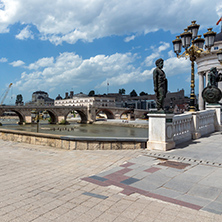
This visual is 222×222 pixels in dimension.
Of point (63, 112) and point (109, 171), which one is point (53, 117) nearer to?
point (63, 112)

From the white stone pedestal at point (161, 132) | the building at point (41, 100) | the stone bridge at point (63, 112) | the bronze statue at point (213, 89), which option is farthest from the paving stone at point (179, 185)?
the building at point (41, 100)

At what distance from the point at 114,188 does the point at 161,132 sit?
402 cm

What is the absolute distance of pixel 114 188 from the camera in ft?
15.2

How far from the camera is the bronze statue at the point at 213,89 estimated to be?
14039 millimetres

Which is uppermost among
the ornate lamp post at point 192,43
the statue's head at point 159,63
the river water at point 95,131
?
the ornate lamp post at point 192,43

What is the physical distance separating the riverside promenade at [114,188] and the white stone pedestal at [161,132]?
666 mm

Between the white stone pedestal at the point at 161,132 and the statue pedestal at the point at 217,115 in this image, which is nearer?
the white stone pedestal at the point at 161,132

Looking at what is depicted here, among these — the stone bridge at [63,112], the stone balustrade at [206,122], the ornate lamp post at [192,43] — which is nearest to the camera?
the ornate lamp post at [192,43]

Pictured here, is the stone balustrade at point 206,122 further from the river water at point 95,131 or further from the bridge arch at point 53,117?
the bridge arch at point 53,117

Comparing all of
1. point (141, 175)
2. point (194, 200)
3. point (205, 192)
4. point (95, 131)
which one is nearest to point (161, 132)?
point (141, 175)

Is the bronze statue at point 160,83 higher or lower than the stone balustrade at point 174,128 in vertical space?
higher

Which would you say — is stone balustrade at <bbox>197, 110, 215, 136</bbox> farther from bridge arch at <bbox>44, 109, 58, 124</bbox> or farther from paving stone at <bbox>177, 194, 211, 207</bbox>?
bridge arch at <bbox>44, 109, 58, 124</bbox>

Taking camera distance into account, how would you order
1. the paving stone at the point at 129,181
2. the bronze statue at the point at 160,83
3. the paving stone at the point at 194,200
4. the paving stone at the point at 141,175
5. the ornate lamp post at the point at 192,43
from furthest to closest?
the ornate lamp post at the point at 192,43 < the bronze statue at the point at 160,83 < the paving stone at the point at 141,175 < the paving stone at the point at 129,181 < the paving stone at the point at 194,200

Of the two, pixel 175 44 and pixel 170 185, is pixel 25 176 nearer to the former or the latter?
pixel 170 185
